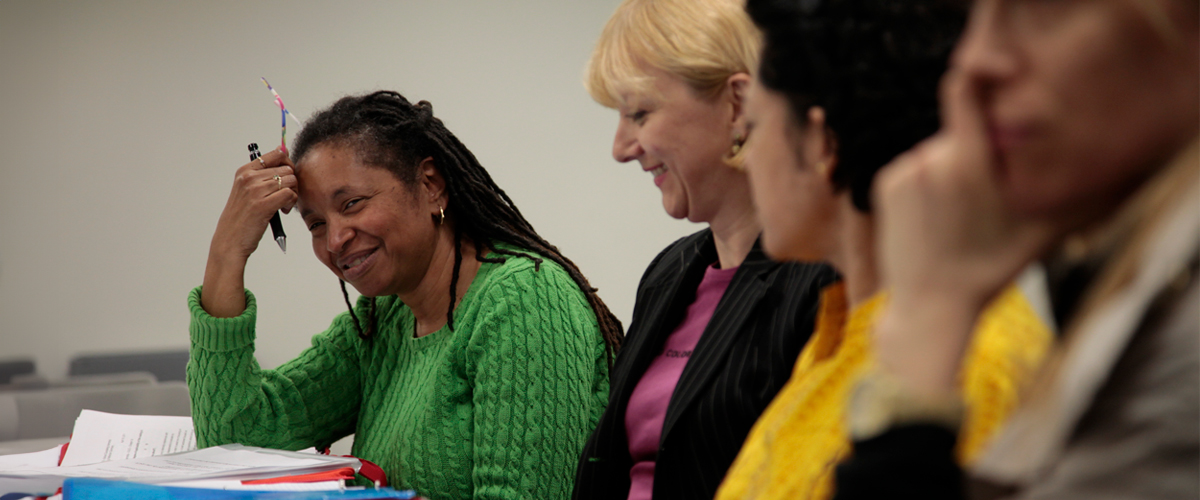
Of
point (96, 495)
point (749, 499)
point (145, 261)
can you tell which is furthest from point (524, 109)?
point (749, 499)

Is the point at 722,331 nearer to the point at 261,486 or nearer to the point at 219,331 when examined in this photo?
the point at 261,486

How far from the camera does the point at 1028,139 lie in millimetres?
464

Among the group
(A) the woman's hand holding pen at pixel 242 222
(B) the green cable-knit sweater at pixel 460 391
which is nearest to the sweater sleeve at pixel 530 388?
(B) the green cable-knit sweater at pixel 460 391

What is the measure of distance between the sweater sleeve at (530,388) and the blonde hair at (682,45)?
18.3 inches

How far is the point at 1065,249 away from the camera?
1.63 feet

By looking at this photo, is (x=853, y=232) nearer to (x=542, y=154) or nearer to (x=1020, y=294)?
(x=1020, y=294)

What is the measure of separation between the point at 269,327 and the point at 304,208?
4.02 ft

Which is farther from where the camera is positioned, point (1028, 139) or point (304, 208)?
point (304, 208)

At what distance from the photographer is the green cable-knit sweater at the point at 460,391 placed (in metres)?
1.45

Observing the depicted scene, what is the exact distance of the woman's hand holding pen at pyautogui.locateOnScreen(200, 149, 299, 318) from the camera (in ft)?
5.69

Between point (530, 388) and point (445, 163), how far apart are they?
0.52 m

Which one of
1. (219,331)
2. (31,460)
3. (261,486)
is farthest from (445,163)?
(31,460)

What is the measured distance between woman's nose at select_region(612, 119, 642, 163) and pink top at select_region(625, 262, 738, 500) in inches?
7.9

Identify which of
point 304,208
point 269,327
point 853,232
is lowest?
point 269,327
